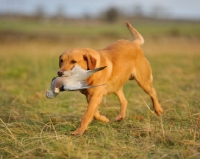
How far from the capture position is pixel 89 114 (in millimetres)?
4754

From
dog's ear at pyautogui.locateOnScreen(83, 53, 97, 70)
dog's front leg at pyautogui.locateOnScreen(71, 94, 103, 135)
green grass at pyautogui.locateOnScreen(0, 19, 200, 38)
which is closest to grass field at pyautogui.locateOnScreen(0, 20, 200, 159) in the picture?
dog's front leg at pyautogui.locateOnScreen(71, 94, 103, 135)

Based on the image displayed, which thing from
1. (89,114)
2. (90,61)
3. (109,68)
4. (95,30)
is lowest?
(95,30)

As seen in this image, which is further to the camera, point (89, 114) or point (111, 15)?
point (111, 15)

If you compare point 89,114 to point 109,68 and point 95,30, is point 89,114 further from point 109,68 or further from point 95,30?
point 95,30

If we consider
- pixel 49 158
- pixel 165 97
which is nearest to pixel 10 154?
pixel 49 158

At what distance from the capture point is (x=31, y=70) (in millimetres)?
11328

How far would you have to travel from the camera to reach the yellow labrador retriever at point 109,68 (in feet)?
15.7

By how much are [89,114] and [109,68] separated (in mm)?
962

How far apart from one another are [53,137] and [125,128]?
43.0 inches

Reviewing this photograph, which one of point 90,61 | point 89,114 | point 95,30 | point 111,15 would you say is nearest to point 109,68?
point 90,61

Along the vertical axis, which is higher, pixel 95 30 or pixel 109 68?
pixel 109 68

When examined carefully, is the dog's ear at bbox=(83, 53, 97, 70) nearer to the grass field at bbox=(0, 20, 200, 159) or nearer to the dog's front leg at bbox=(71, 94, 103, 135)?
the dog's front leg at bbox=(71, 94, 103, 135)

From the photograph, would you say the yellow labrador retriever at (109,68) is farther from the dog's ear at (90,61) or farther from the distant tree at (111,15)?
the distant tree at (111,15)

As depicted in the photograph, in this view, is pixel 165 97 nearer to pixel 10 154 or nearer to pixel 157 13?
pixel 10 154
